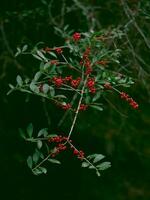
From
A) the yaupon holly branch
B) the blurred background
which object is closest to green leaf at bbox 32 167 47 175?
the yaupon holly branch

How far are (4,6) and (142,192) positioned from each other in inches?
54.2

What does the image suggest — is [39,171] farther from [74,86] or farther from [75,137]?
[75,137]

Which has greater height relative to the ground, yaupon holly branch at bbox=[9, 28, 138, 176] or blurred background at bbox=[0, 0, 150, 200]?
yaupon holly branch at bbox=[9, 28, 138, 176]

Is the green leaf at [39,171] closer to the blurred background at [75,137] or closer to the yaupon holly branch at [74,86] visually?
the yaupon holly branch at [74,86]

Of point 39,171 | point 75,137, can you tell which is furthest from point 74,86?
point 75,137

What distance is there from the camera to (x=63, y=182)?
290 cm

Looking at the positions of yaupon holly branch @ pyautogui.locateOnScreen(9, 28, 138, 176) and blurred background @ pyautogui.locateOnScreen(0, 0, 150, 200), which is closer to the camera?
yaupon holly branch @ pyautogui.locateOnScreen(9, 28, 138, 176)

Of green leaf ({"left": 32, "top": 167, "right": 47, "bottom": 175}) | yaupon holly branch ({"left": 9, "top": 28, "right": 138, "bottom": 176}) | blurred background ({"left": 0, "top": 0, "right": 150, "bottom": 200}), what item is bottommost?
blurred background ({"left": 0, "top": 0, "right": 150, "bottom": 200})

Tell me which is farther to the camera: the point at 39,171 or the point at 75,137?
the point at 75,137

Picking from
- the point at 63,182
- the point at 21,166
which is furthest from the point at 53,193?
the point at 21,166

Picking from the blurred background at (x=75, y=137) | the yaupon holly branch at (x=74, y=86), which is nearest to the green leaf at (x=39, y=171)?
the yaupon holly branch at (x=74, y=86)

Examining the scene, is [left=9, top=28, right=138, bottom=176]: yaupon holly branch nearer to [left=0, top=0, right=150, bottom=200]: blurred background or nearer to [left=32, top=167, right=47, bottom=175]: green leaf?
[left=32, top=167, right=47, bottom=175]: green leaf

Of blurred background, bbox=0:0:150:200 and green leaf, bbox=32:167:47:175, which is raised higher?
green leaf, bbox=32:167:47:175

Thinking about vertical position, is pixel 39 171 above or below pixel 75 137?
above
